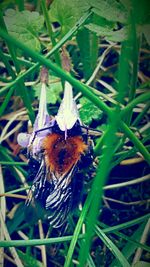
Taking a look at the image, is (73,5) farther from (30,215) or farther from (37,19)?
(30,215)

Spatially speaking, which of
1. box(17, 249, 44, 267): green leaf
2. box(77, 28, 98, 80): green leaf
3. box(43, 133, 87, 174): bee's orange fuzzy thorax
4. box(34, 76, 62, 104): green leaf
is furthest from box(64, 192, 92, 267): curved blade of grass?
box(77, 28, 98, 80): green leaf

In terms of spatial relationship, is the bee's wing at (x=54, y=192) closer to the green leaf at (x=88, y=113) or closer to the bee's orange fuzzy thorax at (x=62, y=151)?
the bee's orange fuzzy thorax at (x=62, y=151)

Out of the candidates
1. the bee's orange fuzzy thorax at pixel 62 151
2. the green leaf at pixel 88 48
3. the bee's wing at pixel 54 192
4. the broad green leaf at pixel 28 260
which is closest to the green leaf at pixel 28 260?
the broad green leaf at pixel 28 260

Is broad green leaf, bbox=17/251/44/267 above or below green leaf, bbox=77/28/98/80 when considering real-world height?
below

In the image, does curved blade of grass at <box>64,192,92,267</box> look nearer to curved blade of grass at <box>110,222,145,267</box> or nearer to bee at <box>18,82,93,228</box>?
bee at <box>18,82,93,228</box>

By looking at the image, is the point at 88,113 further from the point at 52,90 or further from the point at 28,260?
the point at 28,260

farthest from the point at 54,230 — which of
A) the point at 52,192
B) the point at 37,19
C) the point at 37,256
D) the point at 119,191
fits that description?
the point at 37,19
